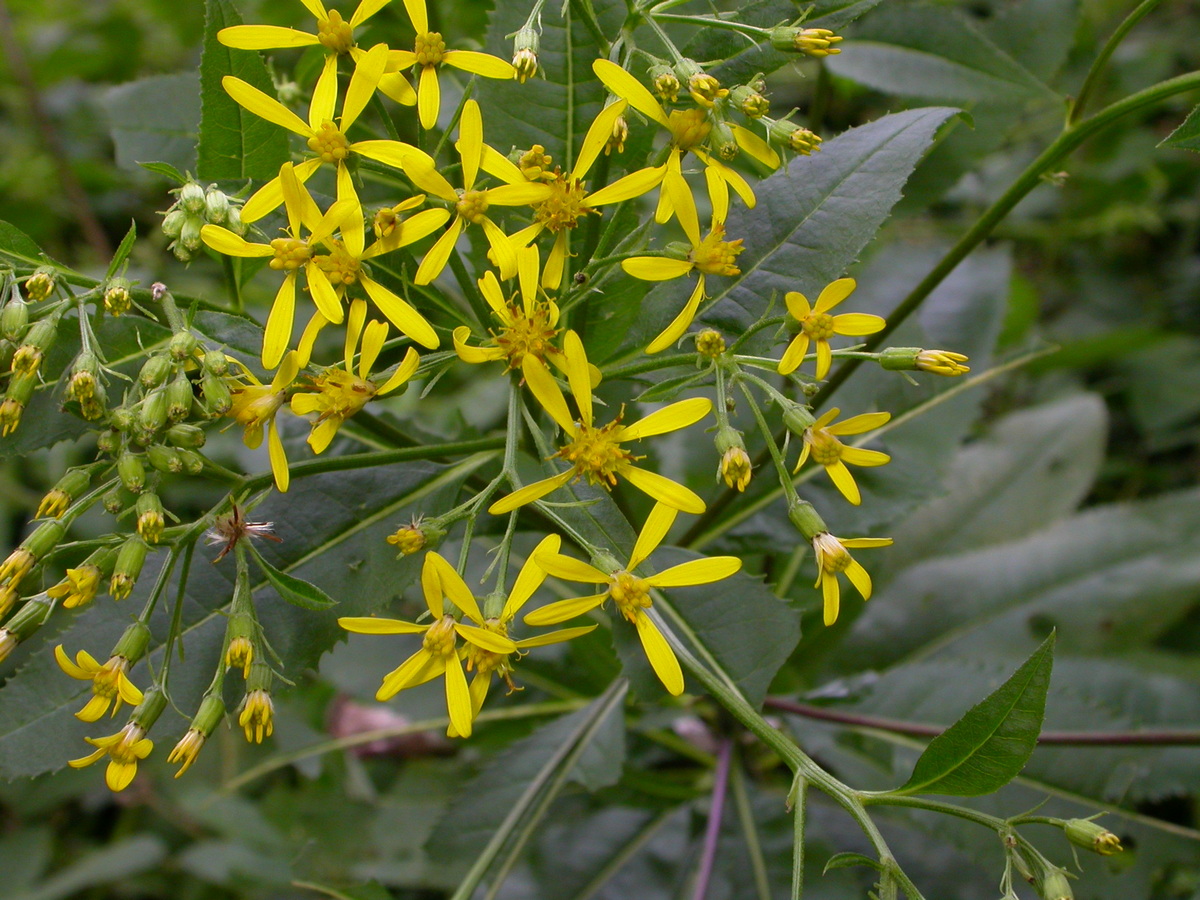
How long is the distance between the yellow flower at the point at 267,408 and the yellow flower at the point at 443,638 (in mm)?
225

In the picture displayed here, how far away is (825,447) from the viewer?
127cm

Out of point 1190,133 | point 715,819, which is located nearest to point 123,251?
point 1190,133

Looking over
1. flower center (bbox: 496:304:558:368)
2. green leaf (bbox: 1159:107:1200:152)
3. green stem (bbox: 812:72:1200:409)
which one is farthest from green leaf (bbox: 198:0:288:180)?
green leaf (bbox: 1159:107:1200:152)

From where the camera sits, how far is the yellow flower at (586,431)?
3.87ft

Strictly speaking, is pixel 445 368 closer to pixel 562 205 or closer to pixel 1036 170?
pixel 562 205

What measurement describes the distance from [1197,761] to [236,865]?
265cm

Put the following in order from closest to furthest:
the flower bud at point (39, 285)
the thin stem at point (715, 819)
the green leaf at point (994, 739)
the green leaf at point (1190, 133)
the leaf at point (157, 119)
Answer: the green leaf at point (994, 739), the flower bud at point (39, 285), the green leaf at point (1190, 133), the thin stem at point (715, 819), the leaf at point (157, 119)

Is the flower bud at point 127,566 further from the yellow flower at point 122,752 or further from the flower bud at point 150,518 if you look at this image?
the yellow flower at point 122,752

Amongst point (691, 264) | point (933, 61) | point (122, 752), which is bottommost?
point (122, 752)

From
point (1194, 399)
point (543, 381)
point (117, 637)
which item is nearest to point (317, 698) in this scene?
point (117, 637)

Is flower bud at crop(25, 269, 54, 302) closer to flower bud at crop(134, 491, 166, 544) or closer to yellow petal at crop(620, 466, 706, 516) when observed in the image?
flower bud at crop(134, 491, 166, 544)

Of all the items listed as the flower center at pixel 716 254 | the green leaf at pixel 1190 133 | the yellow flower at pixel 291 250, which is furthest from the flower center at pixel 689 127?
the green leaf at pixel 1190 133

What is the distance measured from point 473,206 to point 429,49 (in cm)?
26

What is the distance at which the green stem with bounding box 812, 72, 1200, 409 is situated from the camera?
4.68ft
